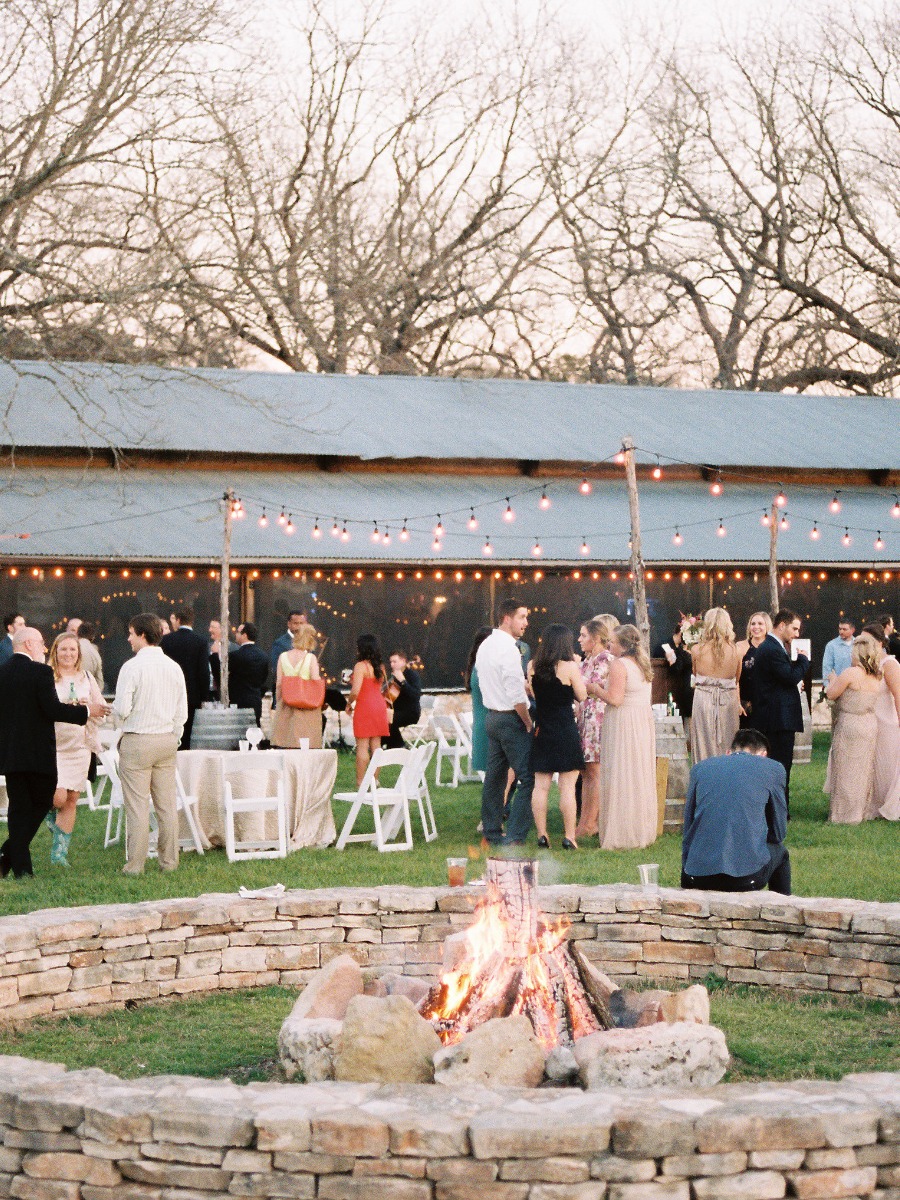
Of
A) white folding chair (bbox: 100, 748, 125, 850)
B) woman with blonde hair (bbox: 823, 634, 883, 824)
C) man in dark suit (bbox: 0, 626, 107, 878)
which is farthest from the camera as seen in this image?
woman with blonde hair (bbox: 823, 634, 883, 824)

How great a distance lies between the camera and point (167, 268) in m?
19.2

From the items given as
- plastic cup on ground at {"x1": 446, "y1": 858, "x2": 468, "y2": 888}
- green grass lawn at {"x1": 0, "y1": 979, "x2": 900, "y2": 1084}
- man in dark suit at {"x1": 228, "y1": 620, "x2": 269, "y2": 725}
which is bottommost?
green grass lawn at {"x1": 0, "y1": 979, "x2": 900, "y2": 1084}

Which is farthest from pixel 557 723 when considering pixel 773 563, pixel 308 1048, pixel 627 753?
pixel 773 563

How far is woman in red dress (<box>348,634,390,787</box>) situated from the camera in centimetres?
1376

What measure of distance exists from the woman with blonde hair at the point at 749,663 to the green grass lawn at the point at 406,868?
3.27 ft

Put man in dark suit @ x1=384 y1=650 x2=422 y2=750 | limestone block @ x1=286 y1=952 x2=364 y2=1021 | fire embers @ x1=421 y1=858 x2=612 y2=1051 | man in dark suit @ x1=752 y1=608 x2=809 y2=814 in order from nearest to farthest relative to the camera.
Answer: fire embers @ x1=421 y1=858 x2=612 y2=1051
limestone block @ x1=286 y1=952 x2=364 y2=1021
man in dark suit @ x1=752 y1=608 x2=809 y2=814
man in dark suit @ x1=384 y1=650 x2=422 y2=750

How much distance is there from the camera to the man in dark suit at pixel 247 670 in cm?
1561

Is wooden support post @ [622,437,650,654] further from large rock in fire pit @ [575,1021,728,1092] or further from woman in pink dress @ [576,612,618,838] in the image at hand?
large rock in fire pit @ [575,1021,728,1092]

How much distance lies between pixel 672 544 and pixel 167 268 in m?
8.44

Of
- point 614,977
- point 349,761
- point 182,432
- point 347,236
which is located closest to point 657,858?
point 614,977

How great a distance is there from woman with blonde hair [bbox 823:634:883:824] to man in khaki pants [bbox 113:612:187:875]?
5.55m

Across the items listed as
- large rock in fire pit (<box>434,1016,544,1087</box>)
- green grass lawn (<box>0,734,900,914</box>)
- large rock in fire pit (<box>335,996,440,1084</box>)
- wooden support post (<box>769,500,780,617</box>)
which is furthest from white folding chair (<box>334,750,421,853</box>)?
wooden support post (<box>769,500,780,617</box>)

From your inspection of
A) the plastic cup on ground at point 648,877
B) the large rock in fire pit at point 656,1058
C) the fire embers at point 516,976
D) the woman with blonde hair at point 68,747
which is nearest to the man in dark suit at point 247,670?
the woman with blonde hair at point 68,747

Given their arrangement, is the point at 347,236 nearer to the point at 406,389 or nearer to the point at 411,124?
the point at 411,124
